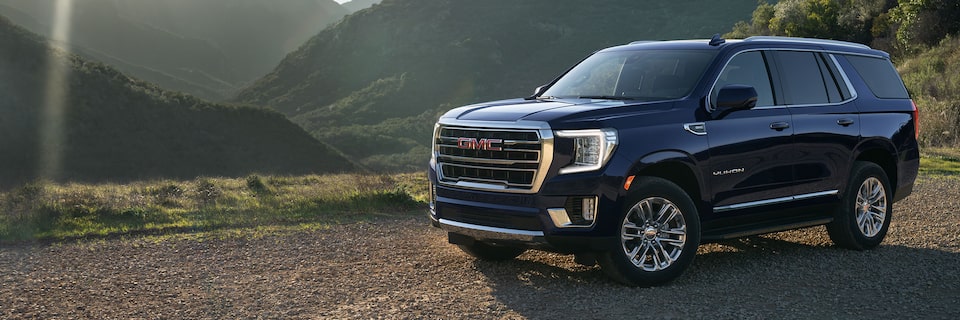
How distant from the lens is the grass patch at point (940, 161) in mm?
19717

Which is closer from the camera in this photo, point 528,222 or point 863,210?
point 528,222

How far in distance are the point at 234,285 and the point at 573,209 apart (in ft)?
9.53

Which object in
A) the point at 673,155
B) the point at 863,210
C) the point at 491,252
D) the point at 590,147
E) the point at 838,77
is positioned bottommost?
the point at 491,252

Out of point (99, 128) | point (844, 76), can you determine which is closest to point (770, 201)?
point (844, 76)

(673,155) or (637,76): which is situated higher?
(637,76)

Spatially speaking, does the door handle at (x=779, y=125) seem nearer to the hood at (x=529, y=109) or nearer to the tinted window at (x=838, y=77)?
the tinted window at (x=838, y=77)

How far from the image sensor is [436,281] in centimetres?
780

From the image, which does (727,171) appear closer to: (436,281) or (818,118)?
(818,118)

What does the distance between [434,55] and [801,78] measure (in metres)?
143

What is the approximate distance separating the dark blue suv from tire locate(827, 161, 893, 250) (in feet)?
0.05

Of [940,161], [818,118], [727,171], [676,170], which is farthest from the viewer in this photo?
[940,161]

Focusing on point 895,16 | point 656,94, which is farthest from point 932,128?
point 656,94

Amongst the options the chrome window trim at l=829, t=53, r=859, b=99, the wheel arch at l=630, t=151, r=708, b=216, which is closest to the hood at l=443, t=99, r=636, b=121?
the wheel arch at l=630, t=151, r=708, b=216

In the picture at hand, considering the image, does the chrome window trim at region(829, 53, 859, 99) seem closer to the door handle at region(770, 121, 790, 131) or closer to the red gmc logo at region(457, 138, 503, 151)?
the door handle at region(770, 121, 790, 131)
